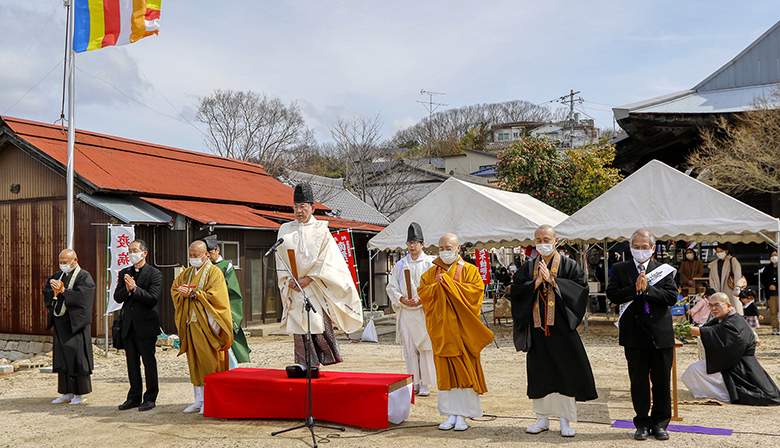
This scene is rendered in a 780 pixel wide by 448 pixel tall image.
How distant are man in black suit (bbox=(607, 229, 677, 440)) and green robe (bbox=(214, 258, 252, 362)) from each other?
410cm

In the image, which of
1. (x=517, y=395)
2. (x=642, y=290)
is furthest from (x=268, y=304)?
(x=642, y=290)

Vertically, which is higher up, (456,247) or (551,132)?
(551,132)

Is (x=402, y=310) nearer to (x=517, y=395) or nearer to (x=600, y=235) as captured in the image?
(x=517, y=395)

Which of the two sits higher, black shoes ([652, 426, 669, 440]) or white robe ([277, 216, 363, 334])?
white robe ([277, 216, 363, 334])

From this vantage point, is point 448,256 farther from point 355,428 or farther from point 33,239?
point 33,239

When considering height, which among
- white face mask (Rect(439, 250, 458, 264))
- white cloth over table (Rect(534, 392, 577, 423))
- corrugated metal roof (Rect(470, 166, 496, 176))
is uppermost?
corrugated metal roof (Rect(470, 166, 496, 176))

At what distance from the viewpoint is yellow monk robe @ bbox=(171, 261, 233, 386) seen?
A: 246 inches

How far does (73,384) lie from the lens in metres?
6.97

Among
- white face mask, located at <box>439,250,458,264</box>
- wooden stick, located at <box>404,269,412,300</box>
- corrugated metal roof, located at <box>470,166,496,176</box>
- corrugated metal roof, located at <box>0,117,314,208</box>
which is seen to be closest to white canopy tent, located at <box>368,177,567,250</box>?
corrugated metal roof, located at <box>0,117,314,208</box>

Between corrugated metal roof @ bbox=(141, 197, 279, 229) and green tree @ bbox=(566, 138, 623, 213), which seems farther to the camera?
green tree @ bbox=(566, 138, 623, 213)

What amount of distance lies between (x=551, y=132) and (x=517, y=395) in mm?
53667

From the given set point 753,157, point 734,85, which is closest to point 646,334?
point 753,157

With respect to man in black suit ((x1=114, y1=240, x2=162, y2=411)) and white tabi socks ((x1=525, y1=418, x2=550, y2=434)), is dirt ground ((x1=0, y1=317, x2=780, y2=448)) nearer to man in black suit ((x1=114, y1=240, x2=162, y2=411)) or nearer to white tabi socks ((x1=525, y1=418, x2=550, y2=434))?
white tabi socks ((x1=525, y1=418, x2=550, y2=434))

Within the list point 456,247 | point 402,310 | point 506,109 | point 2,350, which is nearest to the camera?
point 456,247
